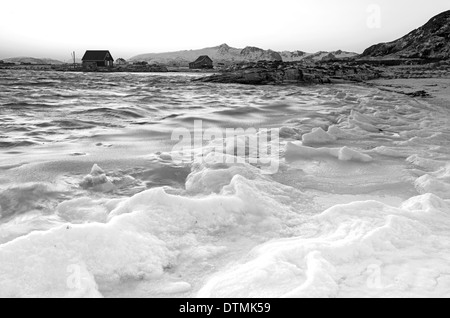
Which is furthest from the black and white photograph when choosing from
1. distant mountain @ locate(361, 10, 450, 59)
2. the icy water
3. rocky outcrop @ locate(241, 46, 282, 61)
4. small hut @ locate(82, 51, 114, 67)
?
rocky outcrop @ locate(241, 46, 282, 61)

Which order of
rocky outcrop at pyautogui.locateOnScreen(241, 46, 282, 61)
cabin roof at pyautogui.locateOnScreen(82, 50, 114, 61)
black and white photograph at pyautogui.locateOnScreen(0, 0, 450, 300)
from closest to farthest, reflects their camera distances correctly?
black and white photograph at pyautogui.locateOnScreen(0, 0, 450, 300)
cabin roof at pyautogui.locateOnScreen(82, 50, 114, 61)
rocky outcrop at pyautogui.locateOnScreen(241, 46, 282, 61)

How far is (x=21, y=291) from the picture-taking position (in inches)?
55.4

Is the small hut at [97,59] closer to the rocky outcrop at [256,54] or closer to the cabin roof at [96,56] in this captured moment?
the cabin roof at [96,56]

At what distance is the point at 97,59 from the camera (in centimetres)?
5650

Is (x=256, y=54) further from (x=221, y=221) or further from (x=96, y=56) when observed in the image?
(x=221, y=221)

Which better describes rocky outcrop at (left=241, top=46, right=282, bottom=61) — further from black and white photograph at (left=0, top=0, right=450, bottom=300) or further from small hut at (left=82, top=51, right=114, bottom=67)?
black and white photograph at (left=0, top=0, right=450, bottom=300)

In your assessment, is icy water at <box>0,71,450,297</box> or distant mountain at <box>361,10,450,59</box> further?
distant mountain at <box>361,10,450,59</box>

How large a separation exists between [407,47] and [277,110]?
172 ft

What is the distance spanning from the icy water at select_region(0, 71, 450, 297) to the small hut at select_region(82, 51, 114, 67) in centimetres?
5648

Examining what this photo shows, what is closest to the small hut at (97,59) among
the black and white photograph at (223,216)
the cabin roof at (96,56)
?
the cabin roof at (96,56)

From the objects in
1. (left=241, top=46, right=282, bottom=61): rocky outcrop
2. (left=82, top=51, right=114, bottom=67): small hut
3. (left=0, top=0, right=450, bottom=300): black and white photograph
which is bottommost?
Answer: (left=0, top=0, right=450, bottom=300): black and white photograph

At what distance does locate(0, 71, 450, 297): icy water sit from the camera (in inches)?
59.7

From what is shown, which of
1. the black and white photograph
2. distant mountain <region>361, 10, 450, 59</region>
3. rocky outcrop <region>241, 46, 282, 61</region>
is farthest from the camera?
rocky outcrop <region>241, 46, 282, 61</region>

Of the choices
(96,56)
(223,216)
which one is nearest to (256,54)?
(96,56)
